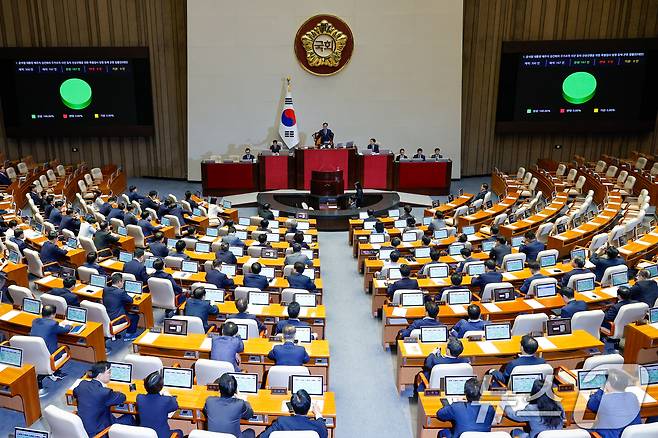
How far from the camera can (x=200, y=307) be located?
8406 mm

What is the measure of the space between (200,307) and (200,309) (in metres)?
0.03

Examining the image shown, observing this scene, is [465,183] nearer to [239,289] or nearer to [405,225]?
[405,225]

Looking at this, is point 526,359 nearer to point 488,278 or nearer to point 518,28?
point 488,278

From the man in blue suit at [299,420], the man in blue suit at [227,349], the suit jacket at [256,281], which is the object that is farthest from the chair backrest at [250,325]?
the man in blue suit at [299,420]

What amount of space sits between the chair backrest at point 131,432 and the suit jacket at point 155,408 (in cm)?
58

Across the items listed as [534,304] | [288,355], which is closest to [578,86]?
[534,304]

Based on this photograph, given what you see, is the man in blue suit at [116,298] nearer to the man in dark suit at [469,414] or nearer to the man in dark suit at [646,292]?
the man in dark suit at [469,414]

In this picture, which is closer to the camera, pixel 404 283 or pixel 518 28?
pixel 404 283

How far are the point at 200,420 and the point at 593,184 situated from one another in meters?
16.2

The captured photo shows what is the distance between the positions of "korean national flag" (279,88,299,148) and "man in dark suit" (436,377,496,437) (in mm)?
16305

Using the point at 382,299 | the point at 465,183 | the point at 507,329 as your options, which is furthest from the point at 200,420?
the point at 465,183

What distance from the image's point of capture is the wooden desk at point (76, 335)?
8109mm

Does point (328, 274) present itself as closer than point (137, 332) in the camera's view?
No

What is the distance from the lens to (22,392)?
274 inches
